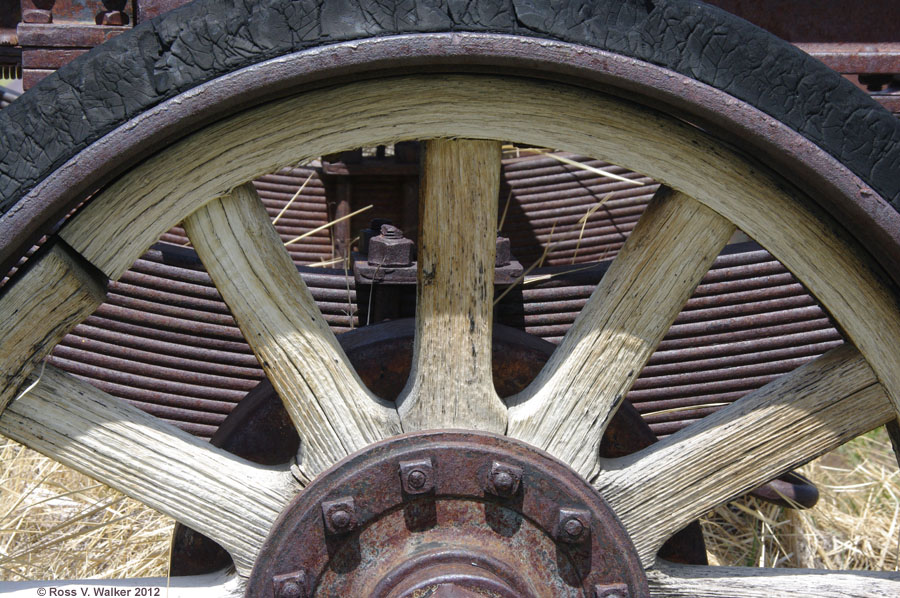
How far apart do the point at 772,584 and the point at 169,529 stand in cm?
137

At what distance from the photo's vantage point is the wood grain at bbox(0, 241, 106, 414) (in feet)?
2.89

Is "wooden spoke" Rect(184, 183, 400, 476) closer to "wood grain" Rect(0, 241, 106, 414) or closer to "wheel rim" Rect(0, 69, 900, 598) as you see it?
"wheel rim" Rect(0, 69, 900, 598)

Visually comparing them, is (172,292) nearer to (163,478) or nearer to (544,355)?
(163,478)

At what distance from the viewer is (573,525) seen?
964mm

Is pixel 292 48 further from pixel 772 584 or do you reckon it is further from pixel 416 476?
pixel 772 584

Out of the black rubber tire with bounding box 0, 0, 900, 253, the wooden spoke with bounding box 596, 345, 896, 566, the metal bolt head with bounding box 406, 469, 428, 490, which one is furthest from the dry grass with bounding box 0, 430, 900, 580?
the black rubber tire with bounding box 0, 0, 900, 253

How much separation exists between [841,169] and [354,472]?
64 centimetres

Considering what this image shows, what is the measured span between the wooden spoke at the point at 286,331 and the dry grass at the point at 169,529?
947 millimetres

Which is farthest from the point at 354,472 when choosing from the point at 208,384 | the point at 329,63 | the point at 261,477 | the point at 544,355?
the point at 208,384

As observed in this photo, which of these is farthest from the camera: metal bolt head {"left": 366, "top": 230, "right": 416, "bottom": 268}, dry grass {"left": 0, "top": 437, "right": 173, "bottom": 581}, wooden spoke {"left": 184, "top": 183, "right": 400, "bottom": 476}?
dry grass {"left": 0, "top": 437, "right": 173, "bottom": 581}

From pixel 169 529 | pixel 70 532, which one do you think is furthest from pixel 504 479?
pixel 70 532

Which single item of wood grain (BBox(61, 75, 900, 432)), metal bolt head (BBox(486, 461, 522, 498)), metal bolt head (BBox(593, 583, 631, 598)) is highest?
wood grain (BBox(61, 75, 900, 432))

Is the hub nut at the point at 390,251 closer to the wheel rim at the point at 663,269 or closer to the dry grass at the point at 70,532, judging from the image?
the wheel rim at the point at 663,269

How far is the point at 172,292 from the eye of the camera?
1.43m
